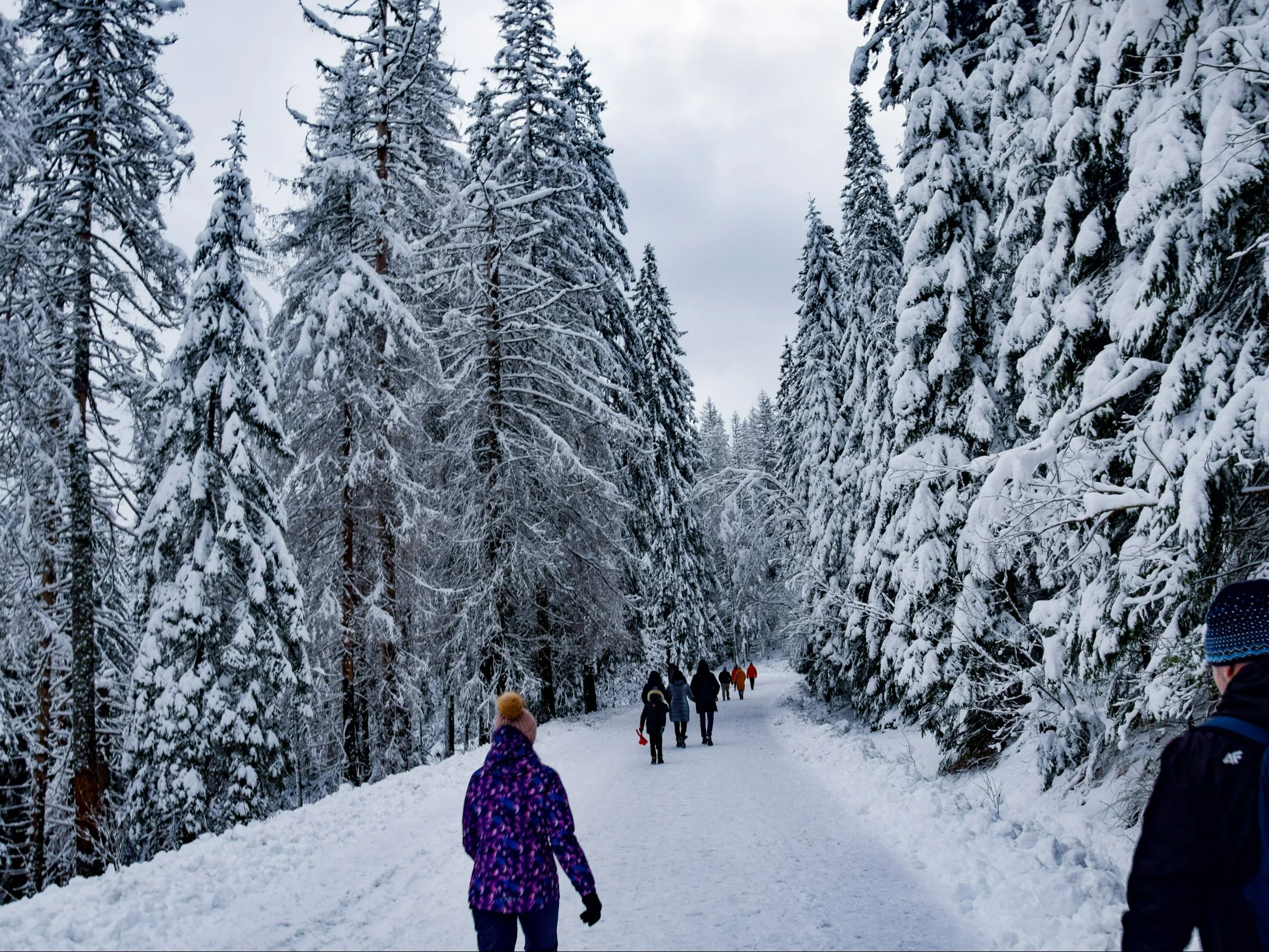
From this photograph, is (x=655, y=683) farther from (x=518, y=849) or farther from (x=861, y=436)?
(x=518, y=849)

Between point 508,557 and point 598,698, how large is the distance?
60.0ft

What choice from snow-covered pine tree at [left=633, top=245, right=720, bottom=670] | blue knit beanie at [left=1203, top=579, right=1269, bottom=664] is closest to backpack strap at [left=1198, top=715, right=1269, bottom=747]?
blue knit beanie at [left=1203, top=579, right=1269, bottom=664]

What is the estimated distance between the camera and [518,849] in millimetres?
4125

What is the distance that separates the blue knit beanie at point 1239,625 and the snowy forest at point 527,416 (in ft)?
12.7

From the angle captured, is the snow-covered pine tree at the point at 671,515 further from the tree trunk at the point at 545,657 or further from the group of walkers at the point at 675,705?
the group of walkers at the point at 675,705

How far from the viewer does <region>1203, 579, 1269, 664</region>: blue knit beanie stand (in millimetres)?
2305

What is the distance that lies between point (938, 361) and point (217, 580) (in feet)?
43.0

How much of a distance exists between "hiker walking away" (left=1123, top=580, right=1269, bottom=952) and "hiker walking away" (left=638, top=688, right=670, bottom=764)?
13.1 metres

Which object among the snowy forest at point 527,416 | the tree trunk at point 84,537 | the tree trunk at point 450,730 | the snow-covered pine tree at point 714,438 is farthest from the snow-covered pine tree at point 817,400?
the snow-covered pine tree at point 714,438

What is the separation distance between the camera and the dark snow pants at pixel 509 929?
4.06 m

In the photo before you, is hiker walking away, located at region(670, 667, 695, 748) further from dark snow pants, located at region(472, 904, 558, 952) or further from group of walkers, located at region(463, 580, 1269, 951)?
group of walkers, located at region(463, 580, 1269, 951)

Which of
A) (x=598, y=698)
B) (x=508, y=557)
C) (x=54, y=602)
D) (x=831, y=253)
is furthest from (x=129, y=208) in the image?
(x=598, y=698)

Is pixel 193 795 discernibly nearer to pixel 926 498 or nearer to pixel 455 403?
pixel 455 403

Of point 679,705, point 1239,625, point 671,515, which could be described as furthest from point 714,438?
point 1239,625
